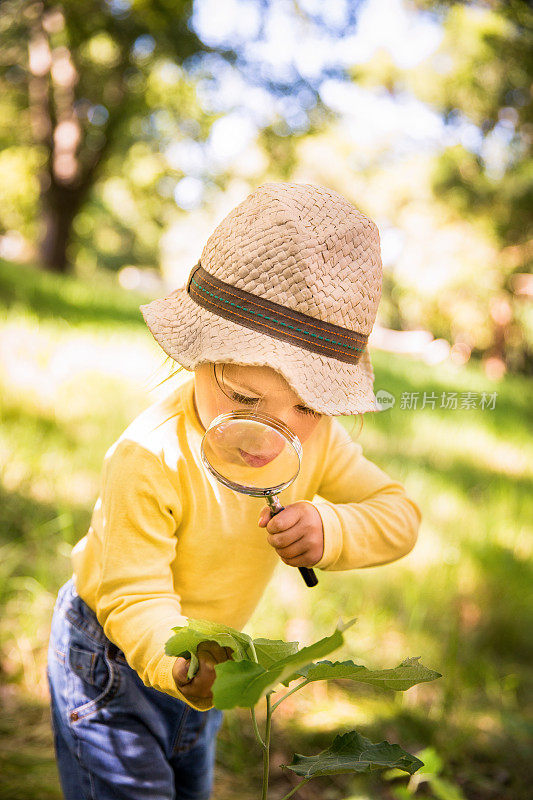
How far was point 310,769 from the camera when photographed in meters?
1.00

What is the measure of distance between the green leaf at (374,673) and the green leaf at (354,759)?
0.11 meters

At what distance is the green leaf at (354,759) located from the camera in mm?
992

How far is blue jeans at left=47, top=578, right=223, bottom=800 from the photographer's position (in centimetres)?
154

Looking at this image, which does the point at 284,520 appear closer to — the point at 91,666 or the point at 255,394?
the point at 255,394

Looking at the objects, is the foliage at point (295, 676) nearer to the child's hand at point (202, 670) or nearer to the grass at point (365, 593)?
the child's hand at point (202, 670)

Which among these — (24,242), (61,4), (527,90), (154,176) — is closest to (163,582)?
(61,4)

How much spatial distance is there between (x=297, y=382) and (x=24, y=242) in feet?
89.3

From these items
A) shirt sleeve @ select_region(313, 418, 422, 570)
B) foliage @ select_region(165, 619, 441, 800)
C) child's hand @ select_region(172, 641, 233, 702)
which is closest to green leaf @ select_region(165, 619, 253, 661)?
foliage @ select_region(165, 619, 441, 800)

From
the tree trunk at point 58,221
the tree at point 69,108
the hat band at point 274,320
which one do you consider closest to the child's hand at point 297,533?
the hat band at point 274,320

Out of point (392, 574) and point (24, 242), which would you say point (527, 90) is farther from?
Answer: point (24, 242)

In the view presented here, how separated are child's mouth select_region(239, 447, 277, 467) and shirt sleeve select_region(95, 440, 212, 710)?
220 millimetres

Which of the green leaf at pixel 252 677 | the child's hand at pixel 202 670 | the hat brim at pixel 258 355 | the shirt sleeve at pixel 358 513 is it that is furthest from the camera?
the shirt sleeve at pixel 358 513

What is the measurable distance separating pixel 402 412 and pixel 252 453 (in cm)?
417

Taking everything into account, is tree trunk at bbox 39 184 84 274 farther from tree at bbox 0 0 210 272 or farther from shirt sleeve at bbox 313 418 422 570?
shirt sleeve at bbox 313 418 422 570
